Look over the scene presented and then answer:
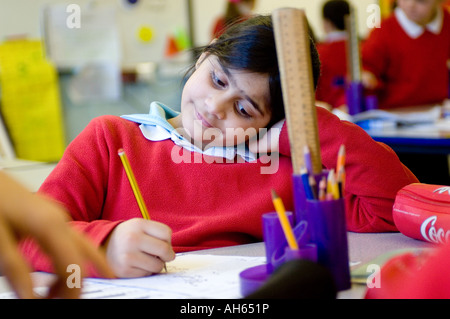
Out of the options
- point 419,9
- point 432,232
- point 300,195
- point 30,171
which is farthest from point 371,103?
point 300,195

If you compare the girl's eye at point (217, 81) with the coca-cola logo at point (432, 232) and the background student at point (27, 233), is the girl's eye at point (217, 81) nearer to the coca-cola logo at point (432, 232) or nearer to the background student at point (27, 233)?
the coca-cola logo at point (432, 232)

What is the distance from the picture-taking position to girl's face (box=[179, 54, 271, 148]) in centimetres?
108

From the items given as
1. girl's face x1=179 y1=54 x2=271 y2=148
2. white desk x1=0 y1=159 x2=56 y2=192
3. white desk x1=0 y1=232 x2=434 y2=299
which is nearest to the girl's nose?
girl's face x1=179 y1=54 x2=271 y2=148

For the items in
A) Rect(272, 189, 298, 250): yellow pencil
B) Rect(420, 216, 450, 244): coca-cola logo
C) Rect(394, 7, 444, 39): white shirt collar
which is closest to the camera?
Rect(272, 189, 298, 250): yellow pencil

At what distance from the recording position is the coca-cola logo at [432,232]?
2.94 feet

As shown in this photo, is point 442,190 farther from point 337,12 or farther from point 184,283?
point 337,12

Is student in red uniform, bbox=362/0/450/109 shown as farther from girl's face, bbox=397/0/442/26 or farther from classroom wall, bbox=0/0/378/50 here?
classroom wall, bbox=0/0/378/50

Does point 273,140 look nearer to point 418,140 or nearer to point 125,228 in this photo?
point 125,228

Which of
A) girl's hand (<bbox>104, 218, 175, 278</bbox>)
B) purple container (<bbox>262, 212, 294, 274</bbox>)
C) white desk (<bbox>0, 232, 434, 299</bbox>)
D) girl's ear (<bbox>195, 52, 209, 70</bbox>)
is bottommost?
white desk (<bbox>0, 232, 434, 299</bbox>)

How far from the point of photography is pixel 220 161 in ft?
3.74

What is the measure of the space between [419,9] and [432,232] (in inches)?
89.5

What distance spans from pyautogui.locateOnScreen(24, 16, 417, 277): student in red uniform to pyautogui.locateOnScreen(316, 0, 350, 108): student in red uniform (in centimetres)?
208

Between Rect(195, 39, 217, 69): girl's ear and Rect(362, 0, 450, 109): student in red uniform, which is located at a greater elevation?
Rect(195, 39, 217, 69): girl's ear
